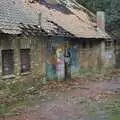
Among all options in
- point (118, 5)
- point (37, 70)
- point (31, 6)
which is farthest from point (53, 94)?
point (118, 5)

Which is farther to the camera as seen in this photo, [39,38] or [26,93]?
[39,38]

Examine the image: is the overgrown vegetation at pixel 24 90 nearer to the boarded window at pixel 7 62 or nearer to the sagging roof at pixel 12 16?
the boarded window at pixel 7 62

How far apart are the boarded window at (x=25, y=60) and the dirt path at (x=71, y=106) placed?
2.63 m

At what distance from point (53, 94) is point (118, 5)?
17.8 metres

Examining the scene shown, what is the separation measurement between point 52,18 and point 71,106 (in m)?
11.7

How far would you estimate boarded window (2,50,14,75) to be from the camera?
61.9ft

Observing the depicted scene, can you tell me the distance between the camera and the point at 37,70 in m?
21.4

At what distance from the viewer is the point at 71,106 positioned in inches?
552

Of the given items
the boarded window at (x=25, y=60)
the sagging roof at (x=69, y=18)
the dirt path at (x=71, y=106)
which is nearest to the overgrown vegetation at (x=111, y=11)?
the sagging roof at (x=69, y=18)

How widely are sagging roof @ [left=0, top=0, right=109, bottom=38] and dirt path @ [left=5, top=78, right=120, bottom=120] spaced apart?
3951mm

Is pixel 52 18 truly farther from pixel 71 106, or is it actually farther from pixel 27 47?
pixel 71 106

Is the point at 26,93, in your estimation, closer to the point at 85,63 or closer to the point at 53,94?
the point at 53,94

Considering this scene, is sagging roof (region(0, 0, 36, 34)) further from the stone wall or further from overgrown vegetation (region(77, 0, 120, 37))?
overgrown vegetation (region(77, 0, 120, 37))

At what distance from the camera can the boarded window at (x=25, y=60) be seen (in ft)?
66.7
